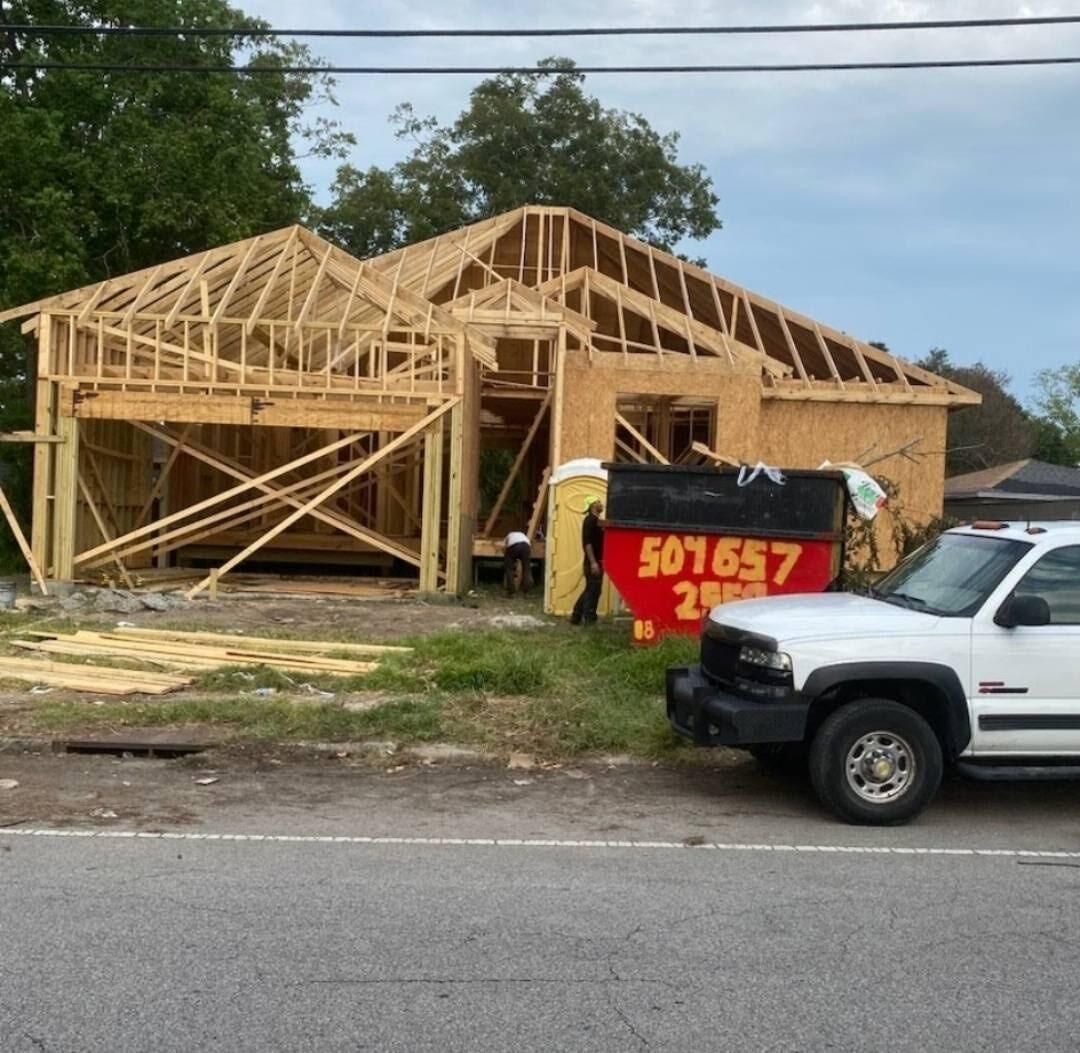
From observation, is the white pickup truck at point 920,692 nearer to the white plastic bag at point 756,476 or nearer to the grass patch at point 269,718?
the grass patch at point 269,718

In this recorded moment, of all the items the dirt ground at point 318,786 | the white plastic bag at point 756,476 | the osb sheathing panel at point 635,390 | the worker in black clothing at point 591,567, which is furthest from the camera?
the osb sheathing panel at point 635,390

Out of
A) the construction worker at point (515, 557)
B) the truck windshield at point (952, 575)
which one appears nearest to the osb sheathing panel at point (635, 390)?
the construction worker at point (515, 557)

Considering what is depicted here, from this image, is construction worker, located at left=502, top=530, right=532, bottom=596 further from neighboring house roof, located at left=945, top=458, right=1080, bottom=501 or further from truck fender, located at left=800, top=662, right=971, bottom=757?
neighboring house roof, located at left=945, top=458, right=1080, bottom=501

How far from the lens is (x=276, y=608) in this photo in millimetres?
16859

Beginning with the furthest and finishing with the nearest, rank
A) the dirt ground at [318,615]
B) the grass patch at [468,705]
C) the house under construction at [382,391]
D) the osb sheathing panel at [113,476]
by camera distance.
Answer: the osb sheathing panel at [113,476] < the house under construction at [382,391] < the dirt ground at [318,615] < the grass patch at [468,705]

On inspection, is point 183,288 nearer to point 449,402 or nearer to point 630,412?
point 449,402

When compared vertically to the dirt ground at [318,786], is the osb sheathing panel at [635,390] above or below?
above

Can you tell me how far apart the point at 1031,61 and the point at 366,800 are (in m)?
9.78

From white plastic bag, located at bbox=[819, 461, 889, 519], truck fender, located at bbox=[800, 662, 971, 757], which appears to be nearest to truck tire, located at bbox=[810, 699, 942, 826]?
truck fender, located at bbox=[800, 662, 971, 757]

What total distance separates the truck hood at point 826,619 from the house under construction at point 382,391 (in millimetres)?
8823

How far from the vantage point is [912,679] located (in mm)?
7199

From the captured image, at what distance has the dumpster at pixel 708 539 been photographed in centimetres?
1237

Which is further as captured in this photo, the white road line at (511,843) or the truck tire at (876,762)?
the truck tire at (876,762)

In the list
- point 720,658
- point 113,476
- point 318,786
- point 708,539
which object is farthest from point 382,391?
point 720,658
